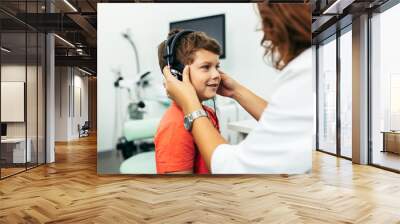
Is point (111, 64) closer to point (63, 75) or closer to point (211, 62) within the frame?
point (211, 62)

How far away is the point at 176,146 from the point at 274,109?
1.34 meters

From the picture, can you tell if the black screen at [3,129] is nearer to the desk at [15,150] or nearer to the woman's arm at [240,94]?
the desk at [15,150]

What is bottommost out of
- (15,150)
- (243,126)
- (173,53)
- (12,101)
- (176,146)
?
(15,150)

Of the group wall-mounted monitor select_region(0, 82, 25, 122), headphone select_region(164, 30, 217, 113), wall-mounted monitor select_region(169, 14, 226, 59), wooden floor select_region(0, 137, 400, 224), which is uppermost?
wall-mounted monitor select_region(169, 14, 226, 59)

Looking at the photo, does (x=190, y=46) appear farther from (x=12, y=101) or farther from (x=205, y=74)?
(x=12, y=101)

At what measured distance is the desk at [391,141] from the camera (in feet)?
23.6

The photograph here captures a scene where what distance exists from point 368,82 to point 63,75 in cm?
1164

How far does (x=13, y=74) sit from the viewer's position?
21.8ft

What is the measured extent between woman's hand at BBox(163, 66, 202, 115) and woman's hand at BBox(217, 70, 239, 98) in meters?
0.48

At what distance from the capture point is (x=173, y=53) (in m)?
5.41

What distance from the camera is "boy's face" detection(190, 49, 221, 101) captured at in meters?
5.18

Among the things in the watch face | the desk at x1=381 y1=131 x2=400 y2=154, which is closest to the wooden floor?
the desk at x1=381 y1=131 x2=400 y2=154

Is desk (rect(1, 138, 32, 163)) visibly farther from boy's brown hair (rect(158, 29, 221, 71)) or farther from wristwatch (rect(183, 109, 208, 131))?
wristwatch (rect(183, 109, 208, 131))

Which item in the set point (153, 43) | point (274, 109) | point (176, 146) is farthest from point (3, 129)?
point (274, 109)
